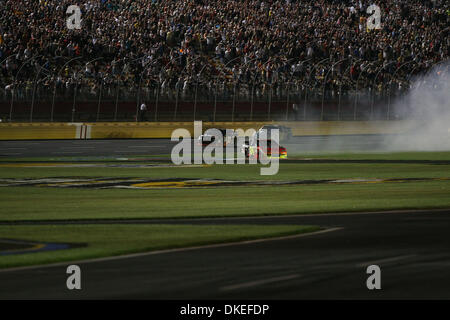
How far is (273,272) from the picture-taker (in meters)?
11.1

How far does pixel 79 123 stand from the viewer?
5438cm

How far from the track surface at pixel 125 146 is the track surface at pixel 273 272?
28.8 m

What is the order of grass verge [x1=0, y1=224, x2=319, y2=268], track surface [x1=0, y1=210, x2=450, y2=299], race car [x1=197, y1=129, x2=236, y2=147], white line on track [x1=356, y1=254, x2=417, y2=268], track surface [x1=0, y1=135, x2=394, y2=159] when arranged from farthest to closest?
race car [x1=197, y1=129, x2=236, y2=147], track surface [x1=0, y1=135, x2=394, y2=159], grass verge [x1=0, y1=224, x2=319, y2=268], white line on track [x1=356, y1=254, x2=417, y2=268], track surface [x1=0, y1=210, x2=450, y2=299]

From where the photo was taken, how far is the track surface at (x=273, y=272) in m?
9.73

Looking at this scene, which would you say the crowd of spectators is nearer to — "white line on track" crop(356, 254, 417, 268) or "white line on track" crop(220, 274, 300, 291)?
"white line on track" crop(356, 254, 417, 268)

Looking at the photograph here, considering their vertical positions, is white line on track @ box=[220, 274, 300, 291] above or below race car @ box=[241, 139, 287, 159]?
below

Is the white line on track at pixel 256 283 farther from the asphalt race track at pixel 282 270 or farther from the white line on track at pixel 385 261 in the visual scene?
the white line on track at pixel 385 261

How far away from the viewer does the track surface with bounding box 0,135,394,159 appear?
143ft

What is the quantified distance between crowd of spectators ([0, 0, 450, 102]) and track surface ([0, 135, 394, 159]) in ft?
11.7

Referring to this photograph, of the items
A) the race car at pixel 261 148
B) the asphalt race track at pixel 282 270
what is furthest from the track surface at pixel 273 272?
the race car at pixel 261 148

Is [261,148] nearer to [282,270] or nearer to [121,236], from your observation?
[121,236]

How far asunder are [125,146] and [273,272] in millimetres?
39119

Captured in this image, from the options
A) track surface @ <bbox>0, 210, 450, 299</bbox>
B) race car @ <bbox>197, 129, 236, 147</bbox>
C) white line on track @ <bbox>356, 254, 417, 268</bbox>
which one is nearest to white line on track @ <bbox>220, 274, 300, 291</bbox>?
track surface @ <bbox>0, 210, 450, 299</bbox>
